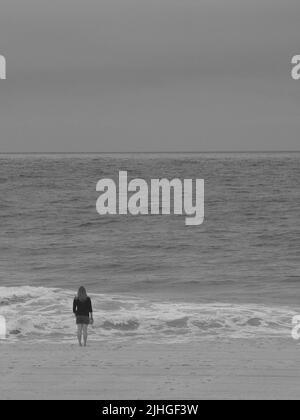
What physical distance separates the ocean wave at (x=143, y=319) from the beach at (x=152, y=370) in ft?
3.86

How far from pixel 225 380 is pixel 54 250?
24178 millimetres

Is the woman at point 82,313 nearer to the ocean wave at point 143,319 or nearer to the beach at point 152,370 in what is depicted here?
the beach at point 152,370

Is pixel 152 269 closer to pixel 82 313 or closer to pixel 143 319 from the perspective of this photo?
pixel 143 319

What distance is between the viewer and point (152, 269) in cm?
3234

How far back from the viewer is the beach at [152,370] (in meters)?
13.2

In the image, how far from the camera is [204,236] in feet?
141

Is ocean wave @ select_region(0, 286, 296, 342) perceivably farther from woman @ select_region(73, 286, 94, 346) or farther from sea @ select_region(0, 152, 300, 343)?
woman @ select_region(73, 286, 94, 346)

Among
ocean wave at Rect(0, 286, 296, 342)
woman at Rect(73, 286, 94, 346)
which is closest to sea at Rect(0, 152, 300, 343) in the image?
ocean wave at Rect(0, 286, 296, 342)

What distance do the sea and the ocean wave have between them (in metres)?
0.03

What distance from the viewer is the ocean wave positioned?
63.5 feet

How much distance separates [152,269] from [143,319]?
38.5ft

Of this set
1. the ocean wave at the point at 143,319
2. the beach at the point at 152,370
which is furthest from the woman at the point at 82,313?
the ocean wave at the point at 143,319
